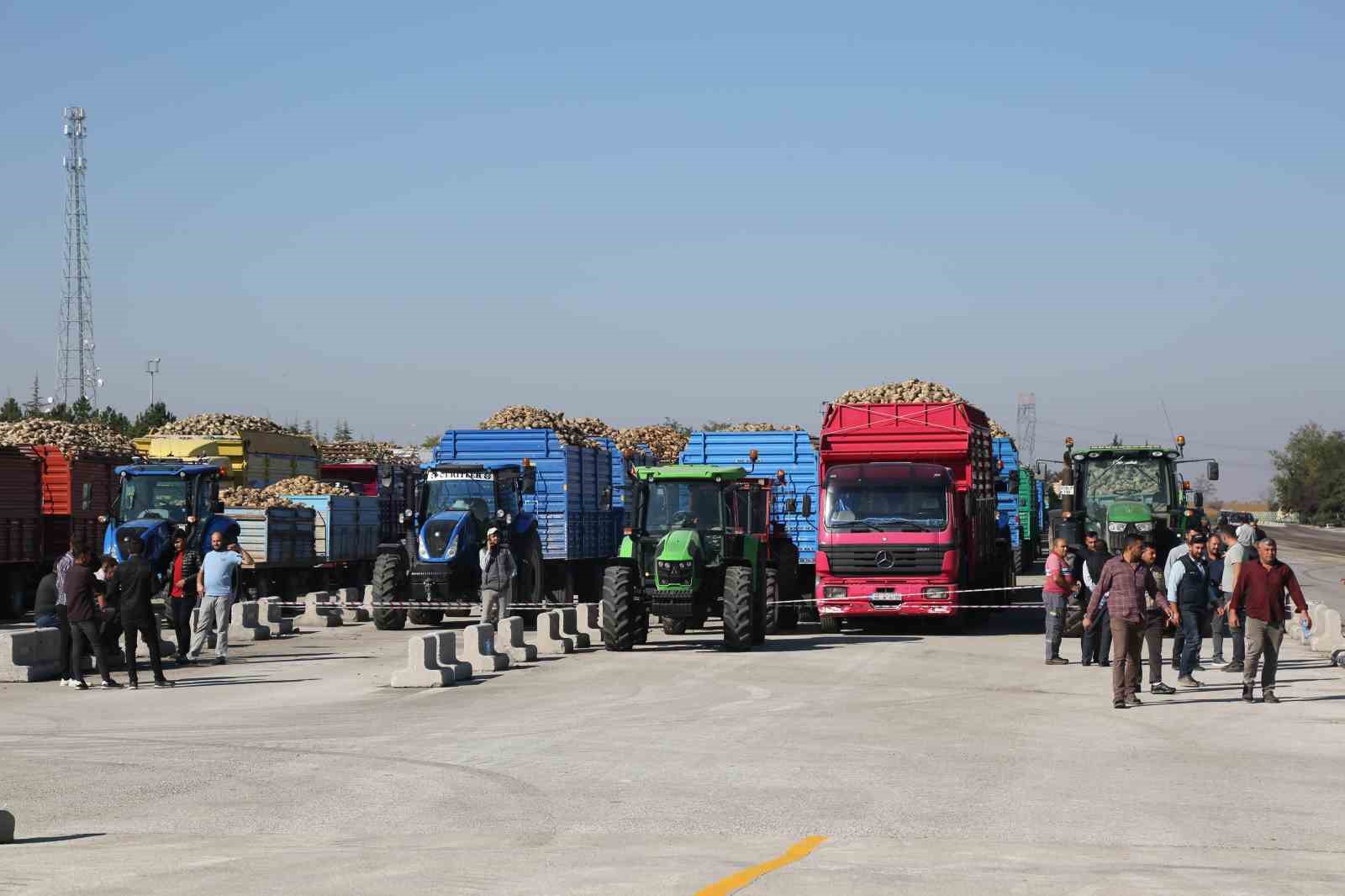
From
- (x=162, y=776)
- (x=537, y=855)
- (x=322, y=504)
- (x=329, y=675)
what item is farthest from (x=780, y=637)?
(x=537, y=855)

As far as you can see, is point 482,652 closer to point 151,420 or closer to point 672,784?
point 672,784

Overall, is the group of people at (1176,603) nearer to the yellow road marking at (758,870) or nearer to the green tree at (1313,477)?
the yellow road marking at (758,870)

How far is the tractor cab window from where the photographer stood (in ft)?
85.2

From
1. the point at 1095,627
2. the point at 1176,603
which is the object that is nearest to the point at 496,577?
the point at 1095,627

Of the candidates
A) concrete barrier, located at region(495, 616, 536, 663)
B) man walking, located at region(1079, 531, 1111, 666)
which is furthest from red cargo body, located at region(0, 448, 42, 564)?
man walking, located at region(1079, 531, 1111, 666)

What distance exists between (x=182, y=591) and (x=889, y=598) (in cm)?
1127

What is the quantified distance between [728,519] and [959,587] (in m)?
4.70

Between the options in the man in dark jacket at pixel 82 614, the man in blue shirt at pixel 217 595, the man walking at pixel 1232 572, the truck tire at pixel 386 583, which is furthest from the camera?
the truck tire at pixel 386 583

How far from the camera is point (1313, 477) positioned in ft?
484

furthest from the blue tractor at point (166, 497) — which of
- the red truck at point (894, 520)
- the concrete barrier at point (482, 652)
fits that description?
the red truck at point (894, 520)

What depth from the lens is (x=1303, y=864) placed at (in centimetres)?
978

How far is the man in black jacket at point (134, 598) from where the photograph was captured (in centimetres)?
2028

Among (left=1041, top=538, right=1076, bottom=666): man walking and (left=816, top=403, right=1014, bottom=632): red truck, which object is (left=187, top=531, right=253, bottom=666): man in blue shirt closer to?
(left=816, top=403, right=1014, bottom=632): red truck

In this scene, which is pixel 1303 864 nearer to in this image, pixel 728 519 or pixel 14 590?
pixel 728 519
